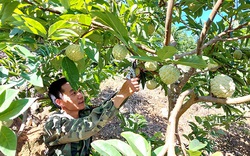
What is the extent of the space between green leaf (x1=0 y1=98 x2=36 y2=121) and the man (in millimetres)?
786

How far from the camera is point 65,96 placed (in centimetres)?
193

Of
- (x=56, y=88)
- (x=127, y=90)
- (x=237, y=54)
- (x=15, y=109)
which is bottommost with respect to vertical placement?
(x=56, y=88)

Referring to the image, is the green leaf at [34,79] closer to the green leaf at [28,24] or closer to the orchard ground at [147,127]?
the green leaf at [28,24]

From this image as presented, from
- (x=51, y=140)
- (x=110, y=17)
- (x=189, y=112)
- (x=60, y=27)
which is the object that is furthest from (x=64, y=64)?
(x=189, y=112)

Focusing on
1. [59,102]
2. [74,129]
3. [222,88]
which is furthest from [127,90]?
[59,102]

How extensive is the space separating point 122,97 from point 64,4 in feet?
2.41

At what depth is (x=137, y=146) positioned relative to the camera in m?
0.64

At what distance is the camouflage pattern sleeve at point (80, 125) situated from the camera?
1538 millimetres

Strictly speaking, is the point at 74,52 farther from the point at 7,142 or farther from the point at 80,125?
the point at 80,125

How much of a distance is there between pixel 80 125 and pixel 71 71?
57 centimetres

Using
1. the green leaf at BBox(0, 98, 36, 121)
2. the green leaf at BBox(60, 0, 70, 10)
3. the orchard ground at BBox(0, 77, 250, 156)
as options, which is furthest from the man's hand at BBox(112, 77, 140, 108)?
the orchard ground at BBox(0, 77, 250, 156)

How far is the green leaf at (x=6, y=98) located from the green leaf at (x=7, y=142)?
5cm

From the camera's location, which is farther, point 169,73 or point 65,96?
point 65,96

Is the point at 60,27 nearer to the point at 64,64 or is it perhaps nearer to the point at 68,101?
the point at 64,64
